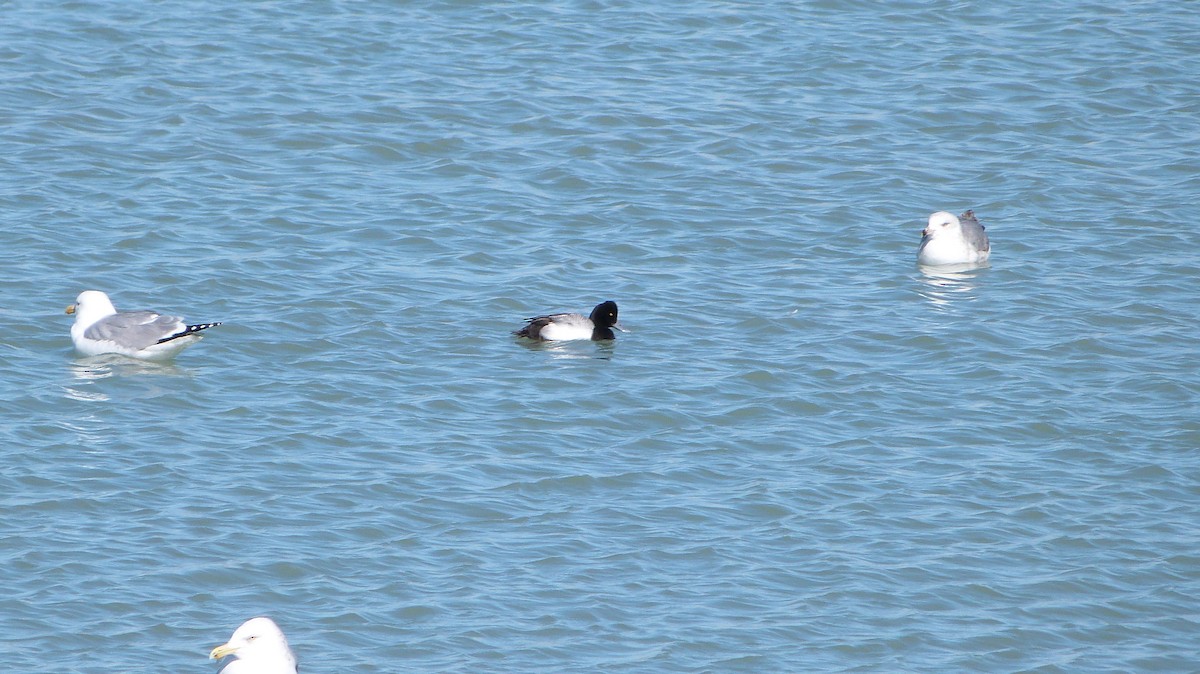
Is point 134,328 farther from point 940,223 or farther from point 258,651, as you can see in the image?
point 940,223

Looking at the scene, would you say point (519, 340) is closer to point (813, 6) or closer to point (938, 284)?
point (938, 284)

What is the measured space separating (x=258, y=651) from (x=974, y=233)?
896 cm

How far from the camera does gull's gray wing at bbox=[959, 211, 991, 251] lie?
14.0 meters

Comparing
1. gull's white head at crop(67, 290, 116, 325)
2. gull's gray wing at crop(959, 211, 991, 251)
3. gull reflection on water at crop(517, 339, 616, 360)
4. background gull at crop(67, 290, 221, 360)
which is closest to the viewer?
background gull at crop(67, 290, 221, 360)

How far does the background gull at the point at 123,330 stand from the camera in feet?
36.6

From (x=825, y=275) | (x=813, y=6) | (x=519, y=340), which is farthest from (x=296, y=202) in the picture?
(x=813, y=6)

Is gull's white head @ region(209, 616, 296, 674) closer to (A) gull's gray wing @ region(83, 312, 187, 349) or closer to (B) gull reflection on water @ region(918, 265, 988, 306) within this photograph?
(A) gull's gray wing @ region(83, 312, 187, 349)

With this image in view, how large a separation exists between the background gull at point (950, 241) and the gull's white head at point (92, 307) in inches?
267

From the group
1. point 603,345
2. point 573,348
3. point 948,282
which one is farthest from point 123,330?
point 948,282

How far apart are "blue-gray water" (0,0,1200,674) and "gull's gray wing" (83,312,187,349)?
26 centimetres

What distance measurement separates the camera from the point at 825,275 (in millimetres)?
13680

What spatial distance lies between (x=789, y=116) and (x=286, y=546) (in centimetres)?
1039

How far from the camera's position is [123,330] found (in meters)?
11.2

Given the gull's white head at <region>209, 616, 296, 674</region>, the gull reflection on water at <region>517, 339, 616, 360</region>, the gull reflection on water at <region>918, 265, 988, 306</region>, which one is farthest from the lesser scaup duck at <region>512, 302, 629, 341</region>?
the gull's white head at <region>209, 616, 296, 674</region>
